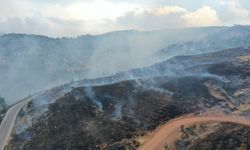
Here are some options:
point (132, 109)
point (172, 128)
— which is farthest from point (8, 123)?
point (172, 128)

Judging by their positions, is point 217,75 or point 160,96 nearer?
point 160,96

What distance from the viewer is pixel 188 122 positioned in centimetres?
11256

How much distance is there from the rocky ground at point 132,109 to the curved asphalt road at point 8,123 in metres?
2.14

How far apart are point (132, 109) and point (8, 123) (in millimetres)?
32358

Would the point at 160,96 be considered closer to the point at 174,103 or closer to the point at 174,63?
the point at 174,103

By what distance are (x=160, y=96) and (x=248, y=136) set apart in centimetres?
3610

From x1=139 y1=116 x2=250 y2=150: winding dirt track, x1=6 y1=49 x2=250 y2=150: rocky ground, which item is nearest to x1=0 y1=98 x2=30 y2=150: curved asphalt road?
x1=6 y1=49 x2=250 y2=150: rocky ground

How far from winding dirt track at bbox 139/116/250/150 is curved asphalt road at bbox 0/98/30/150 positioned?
1255 inches

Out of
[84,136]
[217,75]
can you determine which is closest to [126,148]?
[84,136]

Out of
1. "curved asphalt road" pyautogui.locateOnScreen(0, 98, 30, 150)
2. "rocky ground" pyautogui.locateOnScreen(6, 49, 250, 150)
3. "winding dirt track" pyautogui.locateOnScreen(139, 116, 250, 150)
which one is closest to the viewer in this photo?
"winding dirt track" pyautogui.locateOnScreen(139, 116, 250, 150)

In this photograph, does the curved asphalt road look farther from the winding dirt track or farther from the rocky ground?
the winding dirt track

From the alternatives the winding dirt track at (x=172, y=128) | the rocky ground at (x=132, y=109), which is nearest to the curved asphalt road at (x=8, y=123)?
the rocky ground at (x=132, y=109)

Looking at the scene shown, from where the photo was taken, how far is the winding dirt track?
102 meters

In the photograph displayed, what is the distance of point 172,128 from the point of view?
109688mm
